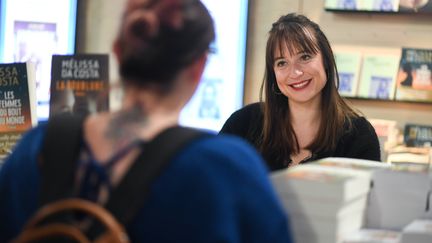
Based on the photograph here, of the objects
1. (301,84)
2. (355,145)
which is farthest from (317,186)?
(301,84)

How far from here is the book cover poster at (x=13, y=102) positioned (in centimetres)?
270

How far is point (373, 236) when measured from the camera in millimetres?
1780

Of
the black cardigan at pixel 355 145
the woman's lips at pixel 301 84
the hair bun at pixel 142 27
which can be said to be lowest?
the black cardigan at pixel 355 145

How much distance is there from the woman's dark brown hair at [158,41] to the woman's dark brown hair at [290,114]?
5.93 ft

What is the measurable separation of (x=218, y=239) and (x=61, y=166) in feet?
1.05

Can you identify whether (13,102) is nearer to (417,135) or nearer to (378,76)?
(378,76)

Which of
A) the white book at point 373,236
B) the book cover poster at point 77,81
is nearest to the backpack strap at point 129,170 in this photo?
the white book at point 373,236

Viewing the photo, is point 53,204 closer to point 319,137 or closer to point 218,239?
point 218,239

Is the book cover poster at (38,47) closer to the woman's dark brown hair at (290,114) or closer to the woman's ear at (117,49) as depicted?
the woman's dark brown hair at (290,114)

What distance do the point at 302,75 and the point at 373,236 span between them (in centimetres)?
143

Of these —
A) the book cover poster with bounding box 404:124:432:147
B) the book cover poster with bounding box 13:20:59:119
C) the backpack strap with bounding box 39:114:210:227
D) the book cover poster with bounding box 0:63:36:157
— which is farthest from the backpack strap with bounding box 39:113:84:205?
the book cover poster with bounding box 404:124:432:147

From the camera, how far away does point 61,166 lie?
129 cm

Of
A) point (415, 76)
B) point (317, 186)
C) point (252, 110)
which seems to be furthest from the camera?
point (415, 76)

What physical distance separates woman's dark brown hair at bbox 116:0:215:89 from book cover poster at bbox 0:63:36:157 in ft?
4.94
